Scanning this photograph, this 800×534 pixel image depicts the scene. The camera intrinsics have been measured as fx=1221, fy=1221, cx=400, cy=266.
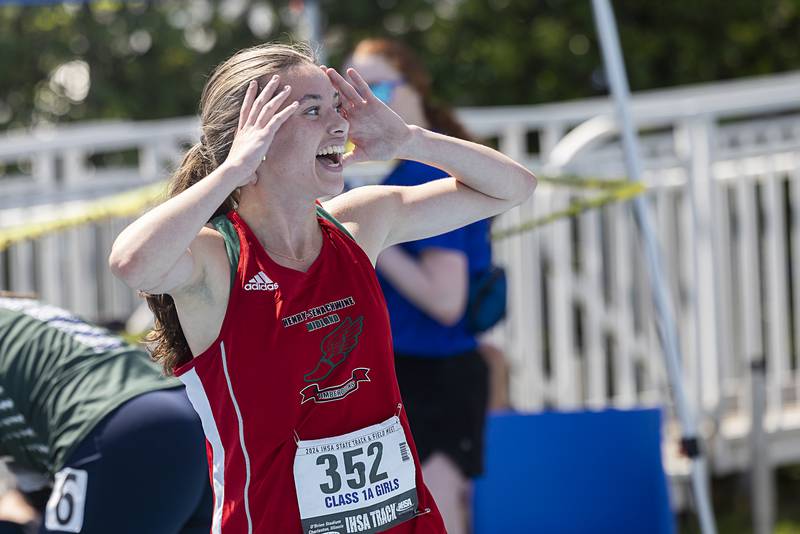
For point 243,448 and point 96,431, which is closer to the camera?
point 243,448

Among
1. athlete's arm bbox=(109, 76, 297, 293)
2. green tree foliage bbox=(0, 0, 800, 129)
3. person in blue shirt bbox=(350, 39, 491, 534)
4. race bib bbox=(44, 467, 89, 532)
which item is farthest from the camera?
green tree foliage bbox=(0, 0, 800, 129)

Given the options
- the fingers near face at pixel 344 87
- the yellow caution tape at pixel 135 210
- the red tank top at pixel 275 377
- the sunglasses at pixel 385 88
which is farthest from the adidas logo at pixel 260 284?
the yellow caution tape at pixel 135 210

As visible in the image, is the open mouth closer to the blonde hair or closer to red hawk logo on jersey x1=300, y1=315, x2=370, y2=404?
the blonde hair

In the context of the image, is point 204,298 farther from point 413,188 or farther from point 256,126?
point 413,188

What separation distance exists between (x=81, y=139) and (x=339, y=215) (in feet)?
12.3

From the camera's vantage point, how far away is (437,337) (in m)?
3.68

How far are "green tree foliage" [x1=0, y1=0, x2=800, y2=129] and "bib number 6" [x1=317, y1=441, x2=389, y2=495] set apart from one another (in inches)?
311

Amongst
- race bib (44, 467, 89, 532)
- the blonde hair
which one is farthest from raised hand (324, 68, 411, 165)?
race bib (44, 467, 89, 532)

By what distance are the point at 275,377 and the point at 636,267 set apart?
4.02 m

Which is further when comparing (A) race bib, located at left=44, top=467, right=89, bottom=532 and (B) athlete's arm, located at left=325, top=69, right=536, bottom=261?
(A) race bib, located at left=44, top=467, right=89, bottom=532

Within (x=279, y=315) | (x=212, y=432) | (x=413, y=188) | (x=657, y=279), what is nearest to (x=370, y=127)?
(x=413, y=188)

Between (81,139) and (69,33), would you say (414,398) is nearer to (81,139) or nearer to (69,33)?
(81,139)

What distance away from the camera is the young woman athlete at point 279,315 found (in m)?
2.17

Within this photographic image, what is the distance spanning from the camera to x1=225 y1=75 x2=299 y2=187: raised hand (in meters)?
2.12
